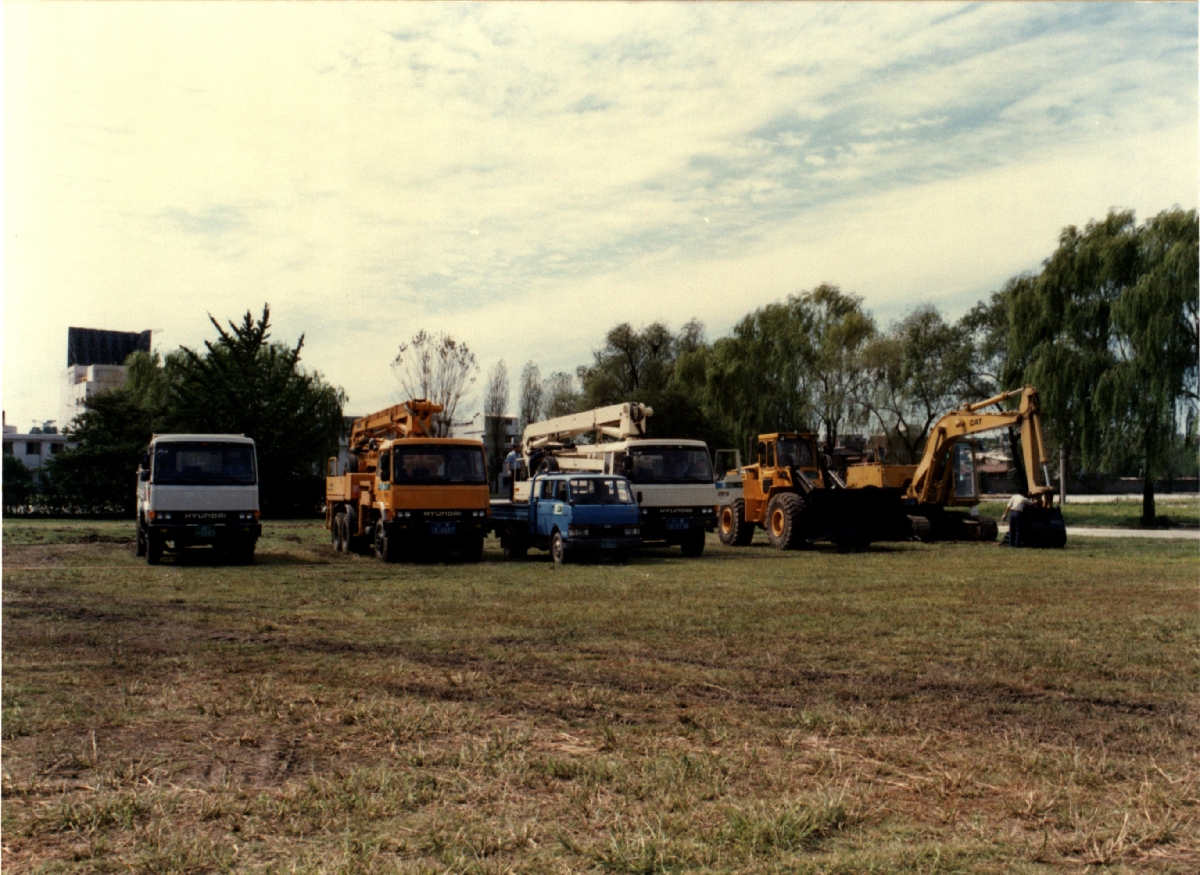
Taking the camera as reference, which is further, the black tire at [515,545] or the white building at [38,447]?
the white building at [38,447]

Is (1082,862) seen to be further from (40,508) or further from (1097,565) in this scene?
(40,508)

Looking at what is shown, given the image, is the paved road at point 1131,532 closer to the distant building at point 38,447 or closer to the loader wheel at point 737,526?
the loader wheel at point 737,526

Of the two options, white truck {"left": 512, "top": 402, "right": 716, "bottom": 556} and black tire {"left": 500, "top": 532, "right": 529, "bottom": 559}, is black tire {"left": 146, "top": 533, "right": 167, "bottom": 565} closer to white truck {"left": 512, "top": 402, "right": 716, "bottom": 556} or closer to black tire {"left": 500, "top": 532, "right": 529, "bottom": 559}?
black tire {"left": 500, "top": 532, "right": 529, "bottom": 559}

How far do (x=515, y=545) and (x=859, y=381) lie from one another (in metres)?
27.0

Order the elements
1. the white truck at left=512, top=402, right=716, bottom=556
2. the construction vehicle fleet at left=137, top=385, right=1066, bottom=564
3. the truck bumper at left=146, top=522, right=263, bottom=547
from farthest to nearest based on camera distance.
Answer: the white truck at left=512, top=402, right=716, bottom=556, the construction vehicle fleet at left=137, top=385, right=1066, bottom=564, the truck bumper at left=146, top=522, right=263, bottom=547

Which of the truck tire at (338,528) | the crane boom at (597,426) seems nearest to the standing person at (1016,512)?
the crane boom at (597,426)

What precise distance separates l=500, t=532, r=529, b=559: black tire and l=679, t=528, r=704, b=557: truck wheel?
11.3 ft

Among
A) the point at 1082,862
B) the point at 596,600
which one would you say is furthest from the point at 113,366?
the point at 1082,862

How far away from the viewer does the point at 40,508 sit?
143ft

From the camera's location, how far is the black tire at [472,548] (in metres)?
20.5

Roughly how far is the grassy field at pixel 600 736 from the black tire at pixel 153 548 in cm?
589

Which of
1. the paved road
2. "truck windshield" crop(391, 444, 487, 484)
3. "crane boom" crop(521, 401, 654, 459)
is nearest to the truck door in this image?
"truck windshield" crop(391, 444, 487, 484)

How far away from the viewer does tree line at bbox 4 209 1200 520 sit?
30.9 m

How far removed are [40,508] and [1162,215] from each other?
43188mm
